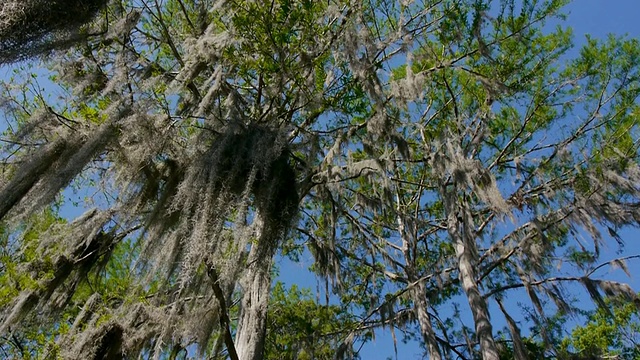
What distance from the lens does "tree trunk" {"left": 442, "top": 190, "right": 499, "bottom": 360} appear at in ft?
18.9

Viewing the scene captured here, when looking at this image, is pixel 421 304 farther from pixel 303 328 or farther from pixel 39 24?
pixel 39 24

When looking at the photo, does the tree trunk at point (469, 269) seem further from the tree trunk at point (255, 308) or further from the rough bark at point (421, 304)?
the tree trunk at point (255, 308)

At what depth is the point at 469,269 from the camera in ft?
21.3

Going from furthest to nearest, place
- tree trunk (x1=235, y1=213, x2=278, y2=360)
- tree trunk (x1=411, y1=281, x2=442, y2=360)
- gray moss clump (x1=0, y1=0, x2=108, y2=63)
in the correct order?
tree trunk (x1=411, y1=281, x2=442, y2=360) → tree trunk (x1=235, y1=213, x2=278, y2=360) → gray moss clump (x1=0, y1=0, x2=108, y2=63)

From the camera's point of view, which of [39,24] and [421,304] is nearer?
[39,24]

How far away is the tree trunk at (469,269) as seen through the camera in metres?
5.76

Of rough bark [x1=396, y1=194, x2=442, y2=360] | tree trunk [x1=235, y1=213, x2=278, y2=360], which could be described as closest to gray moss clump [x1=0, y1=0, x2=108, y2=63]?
tree trunk [x1=235, y1=213, x2=278, y2=360]

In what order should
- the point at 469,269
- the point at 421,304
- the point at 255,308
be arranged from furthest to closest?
the point at 421,304
the point at 469,269
the point at 255,308

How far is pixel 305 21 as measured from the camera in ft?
15.4

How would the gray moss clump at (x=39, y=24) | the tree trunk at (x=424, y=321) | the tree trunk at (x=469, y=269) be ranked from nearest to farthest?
the gray moss clump at (x=39, y=24), the tree trunk at (x=469, y=269), the tree trunk at (x=424, y=321)

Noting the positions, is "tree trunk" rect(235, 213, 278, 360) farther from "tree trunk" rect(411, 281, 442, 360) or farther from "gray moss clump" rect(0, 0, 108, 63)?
"tree trunk" rect(411, 281, 442, 360)

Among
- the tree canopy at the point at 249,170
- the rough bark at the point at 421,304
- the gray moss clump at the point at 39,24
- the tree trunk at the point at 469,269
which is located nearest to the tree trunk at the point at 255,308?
the tree canopy at the point at 249,170

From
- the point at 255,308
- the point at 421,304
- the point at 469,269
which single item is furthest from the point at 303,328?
the point at 255,308

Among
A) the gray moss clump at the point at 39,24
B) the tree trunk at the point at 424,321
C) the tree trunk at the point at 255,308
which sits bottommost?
the tree trunk at the point at 255,308
